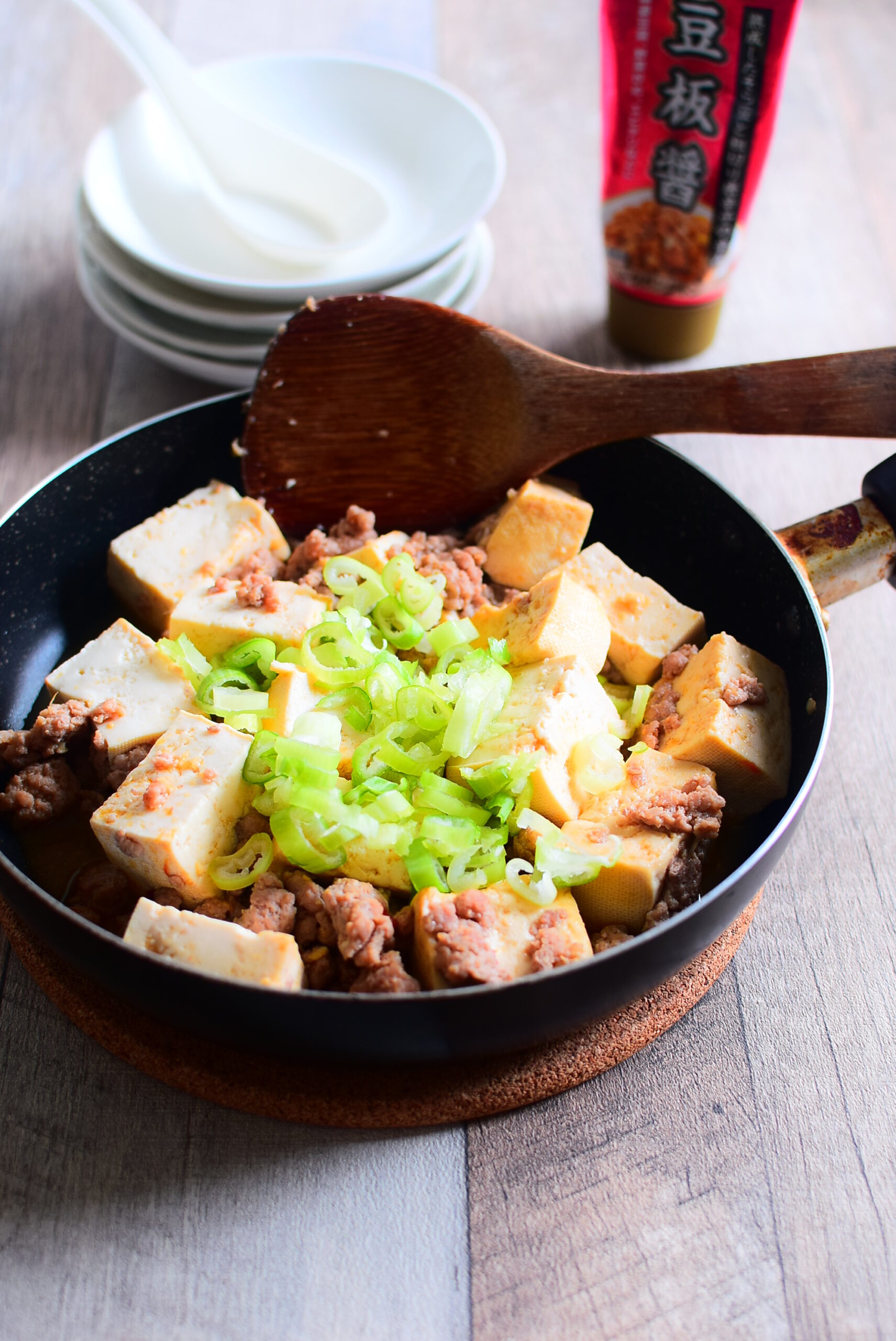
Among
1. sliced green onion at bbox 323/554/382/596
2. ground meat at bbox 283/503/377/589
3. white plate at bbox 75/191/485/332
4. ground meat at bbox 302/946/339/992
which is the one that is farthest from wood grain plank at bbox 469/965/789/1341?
white plate at bbox 75/191/485/332

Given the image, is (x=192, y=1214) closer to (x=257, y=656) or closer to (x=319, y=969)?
(x=319, y=969)

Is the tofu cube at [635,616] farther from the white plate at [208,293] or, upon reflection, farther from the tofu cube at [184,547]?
the white plate at [208,293]

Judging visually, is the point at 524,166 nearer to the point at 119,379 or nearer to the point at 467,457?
the point at 119,379

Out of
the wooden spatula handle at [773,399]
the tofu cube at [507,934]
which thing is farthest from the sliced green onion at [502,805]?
the wooden spatula handle at [773,399]

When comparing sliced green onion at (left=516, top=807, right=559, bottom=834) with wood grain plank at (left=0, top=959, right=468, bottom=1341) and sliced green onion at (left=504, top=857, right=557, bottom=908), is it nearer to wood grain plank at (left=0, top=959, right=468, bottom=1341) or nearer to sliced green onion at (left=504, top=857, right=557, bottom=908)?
sliced green onion at (left=504, top=857, right=557, bottom=908)

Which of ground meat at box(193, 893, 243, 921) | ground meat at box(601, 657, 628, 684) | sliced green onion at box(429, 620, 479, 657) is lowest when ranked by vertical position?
ground meat at box(601, 657, 628, 684)

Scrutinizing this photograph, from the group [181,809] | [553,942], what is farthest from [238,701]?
[553,942]
